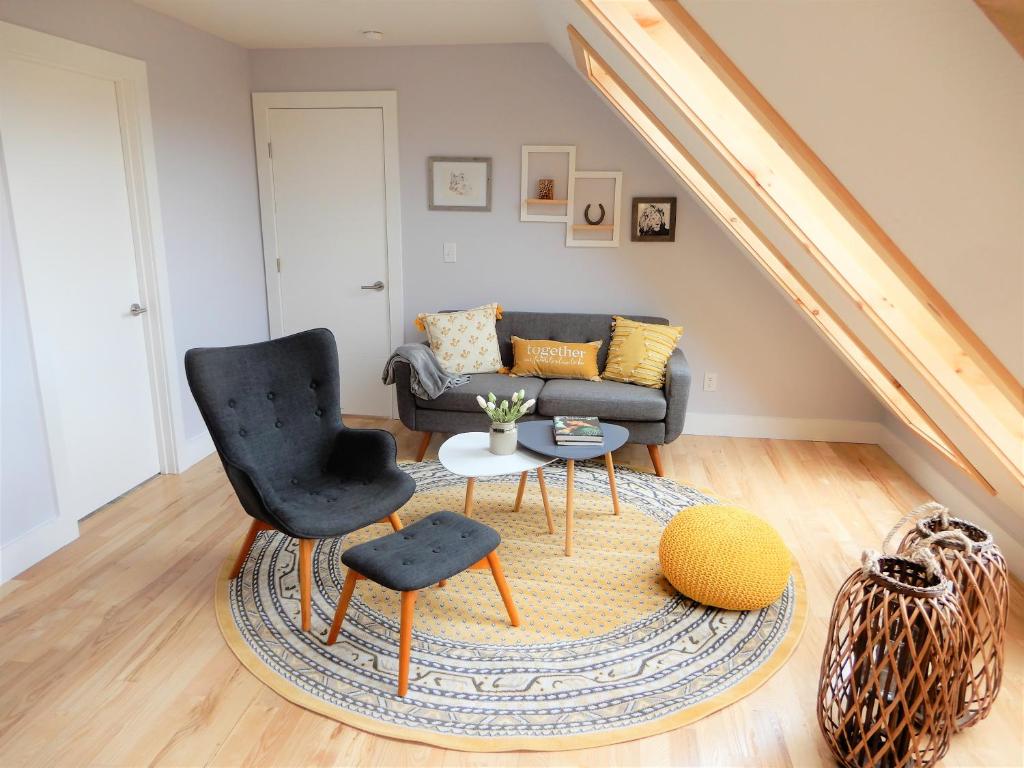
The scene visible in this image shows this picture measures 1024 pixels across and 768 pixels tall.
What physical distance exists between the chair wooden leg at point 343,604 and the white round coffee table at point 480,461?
0.65m

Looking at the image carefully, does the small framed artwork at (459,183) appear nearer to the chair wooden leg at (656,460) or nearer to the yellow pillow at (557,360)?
the yellow pillow at (557,360)

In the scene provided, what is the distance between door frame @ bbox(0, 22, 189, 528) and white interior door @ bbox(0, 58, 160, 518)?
0.02 meters

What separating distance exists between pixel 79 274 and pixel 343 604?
2023 mm

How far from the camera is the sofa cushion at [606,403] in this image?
11.8ft

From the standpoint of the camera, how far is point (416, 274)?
4.40 m

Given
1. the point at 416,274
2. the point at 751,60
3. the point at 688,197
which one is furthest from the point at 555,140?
the point at 751,60

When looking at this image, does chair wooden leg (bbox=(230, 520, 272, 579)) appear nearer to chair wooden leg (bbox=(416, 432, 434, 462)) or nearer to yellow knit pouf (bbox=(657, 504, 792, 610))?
chair wooden leg (bbox=(416, 432, 434, 462))

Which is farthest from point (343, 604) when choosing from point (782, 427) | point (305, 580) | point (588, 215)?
point (782, 427)

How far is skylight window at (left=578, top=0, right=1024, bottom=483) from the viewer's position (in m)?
1.63

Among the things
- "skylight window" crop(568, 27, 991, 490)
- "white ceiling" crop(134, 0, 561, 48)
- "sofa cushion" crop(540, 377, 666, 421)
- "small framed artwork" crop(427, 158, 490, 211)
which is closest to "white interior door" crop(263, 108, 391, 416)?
"small framed artwork" crop(427, 158, 490, 211)

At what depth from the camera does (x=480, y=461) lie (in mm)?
2814

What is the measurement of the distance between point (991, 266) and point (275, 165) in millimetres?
4274

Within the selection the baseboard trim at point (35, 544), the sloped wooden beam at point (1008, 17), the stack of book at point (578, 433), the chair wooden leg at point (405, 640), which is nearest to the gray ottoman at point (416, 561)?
the chair wooden leg at point (405, 640)

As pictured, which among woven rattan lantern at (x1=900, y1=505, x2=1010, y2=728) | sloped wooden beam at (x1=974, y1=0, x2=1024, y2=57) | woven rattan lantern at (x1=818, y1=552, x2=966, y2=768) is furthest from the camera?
woven rattan lantern at (x1=900, y1=505, x2=1010, y2=728)
